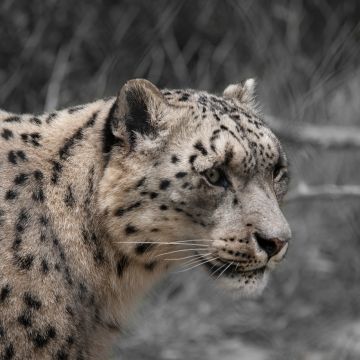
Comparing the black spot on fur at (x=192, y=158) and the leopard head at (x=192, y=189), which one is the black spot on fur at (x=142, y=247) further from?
A: the black spot on fur at (x=192, y=158)

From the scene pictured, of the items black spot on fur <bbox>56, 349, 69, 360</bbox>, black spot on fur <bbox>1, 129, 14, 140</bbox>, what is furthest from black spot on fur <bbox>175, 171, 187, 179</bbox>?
black spot on fur <bbox>56, 349, 69, 360</bbox>

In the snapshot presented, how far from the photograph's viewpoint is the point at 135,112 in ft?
12.7

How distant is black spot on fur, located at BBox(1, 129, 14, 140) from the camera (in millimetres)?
3916

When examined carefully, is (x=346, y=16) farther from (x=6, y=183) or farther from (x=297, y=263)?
(x=6, y=183)

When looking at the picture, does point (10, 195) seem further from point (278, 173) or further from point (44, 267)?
point (278, 173)

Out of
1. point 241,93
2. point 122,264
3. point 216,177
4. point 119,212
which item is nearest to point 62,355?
point 122,264

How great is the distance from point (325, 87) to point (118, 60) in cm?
163

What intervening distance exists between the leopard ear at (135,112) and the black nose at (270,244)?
2.04ft

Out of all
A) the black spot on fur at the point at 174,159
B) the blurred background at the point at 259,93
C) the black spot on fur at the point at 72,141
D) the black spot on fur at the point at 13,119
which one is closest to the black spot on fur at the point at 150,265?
the black spot on fur at the point at 174,159

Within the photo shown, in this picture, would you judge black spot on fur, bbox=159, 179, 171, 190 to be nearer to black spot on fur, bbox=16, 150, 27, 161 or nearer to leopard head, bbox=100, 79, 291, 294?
leopard head, bbox=100, 79, 291, 294

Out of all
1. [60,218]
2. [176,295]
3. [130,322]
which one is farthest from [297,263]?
[60,218]

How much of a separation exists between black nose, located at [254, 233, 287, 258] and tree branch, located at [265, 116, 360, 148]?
103 inches

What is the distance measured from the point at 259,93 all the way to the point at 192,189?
12.6ft

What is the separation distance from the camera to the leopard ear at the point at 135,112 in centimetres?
384
